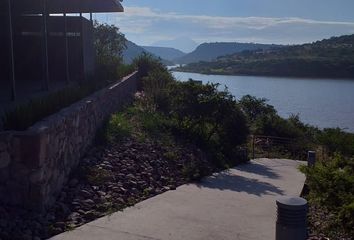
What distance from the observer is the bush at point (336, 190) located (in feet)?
21.3

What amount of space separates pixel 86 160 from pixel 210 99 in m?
6.10

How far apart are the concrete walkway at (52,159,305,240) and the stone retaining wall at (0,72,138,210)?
762 millimetres

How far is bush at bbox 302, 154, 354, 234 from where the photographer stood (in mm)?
6480

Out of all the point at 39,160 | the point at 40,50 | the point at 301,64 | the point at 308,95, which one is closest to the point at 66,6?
the point at 40,50

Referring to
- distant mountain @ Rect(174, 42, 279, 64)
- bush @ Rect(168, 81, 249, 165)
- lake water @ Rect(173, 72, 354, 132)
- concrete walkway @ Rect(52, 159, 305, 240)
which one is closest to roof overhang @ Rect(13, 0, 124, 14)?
bush @ Rect(168, 81, 249, 165)

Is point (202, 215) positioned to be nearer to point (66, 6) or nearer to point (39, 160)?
point (39, 160)

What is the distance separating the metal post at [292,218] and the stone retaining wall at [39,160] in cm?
296

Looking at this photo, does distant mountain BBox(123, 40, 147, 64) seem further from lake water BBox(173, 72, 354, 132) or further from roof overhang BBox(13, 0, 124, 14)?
roof overhang BBox(13, 0, 124, 14)

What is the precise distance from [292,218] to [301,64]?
73.0 metres

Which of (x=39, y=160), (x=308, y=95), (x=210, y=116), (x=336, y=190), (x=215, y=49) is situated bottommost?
(x=308, y=95)

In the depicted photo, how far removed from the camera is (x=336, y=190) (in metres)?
7.24

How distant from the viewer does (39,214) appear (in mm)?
6551

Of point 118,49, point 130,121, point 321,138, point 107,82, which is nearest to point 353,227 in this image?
point 130,121

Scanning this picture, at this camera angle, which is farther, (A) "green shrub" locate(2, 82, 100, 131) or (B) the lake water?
(B) the lake water
